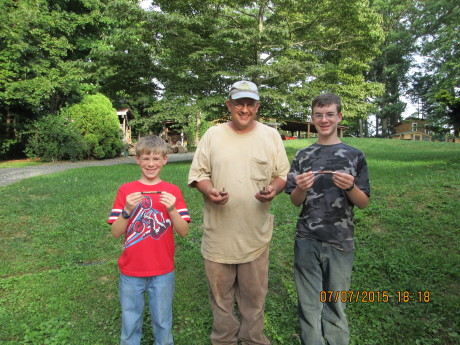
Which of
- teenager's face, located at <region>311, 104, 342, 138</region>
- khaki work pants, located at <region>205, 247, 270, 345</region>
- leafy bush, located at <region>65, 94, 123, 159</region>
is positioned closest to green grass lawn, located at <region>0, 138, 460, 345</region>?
khaki work pants, located at <region>205, 247, 270, 345</region>

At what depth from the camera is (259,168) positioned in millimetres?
2420

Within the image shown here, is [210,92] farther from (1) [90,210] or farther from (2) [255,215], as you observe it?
(2) [255,215]

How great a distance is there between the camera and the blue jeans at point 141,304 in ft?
7.52

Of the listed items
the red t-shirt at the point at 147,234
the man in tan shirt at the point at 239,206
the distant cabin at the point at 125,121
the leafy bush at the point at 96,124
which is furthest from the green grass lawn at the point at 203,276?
the distant cabin at the point at 125,121

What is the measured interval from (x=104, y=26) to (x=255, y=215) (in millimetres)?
25895

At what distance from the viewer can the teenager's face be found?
2.49m

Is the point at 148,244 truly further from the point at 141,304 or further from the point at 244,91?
the point at 244,91

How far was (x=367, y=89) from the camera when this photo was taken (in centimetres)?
1577

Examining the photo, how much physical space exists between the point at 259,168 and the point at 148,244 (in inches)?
38.0

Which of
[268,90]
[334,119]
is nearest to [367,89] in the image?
[268,90]

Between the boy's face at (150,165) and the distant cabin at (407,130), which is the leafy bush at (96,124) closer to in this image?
the boy's face at (150,165)

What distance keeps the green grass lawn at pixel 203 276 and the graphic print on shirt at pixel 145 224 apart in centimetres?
112

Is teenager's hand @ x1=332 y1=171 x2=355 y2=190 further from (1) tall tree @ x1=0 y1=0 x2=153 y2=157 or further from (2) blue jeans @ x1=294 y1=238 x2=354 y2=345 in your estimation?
(1) tall tree @ x1=0 y1=0 x2=153 y2=157
